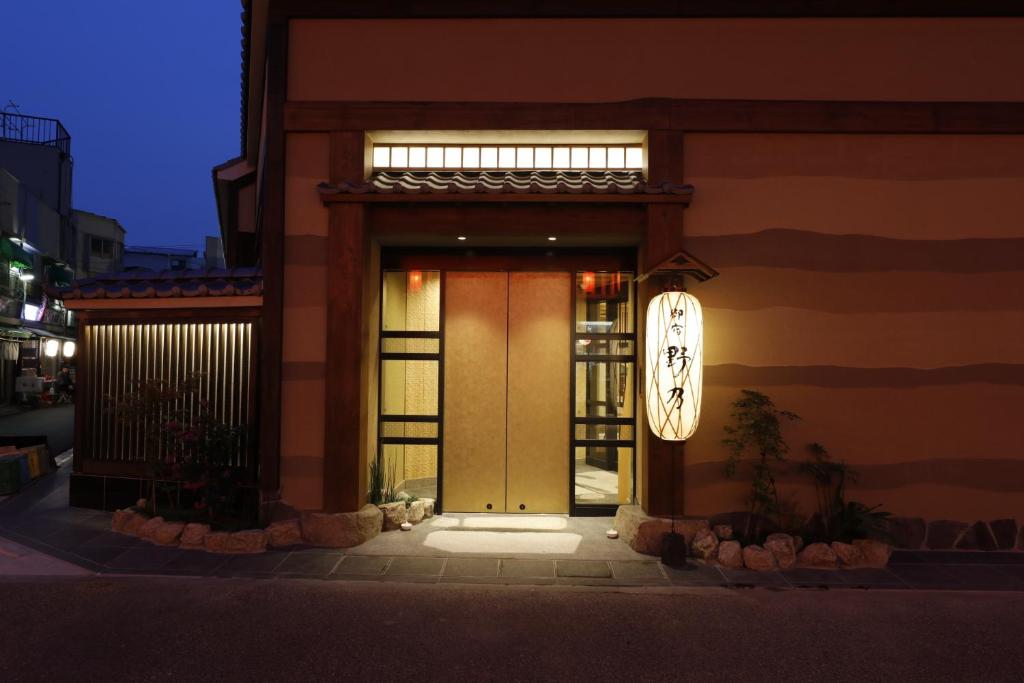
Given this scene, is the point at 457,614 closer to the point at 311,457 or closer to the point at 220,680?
the point at 220,680

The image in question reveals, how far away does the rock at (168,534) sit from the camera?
7566 millimetres

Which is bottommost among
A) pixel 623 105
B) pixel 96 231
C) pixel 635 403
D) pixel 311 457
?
pixel 311 457

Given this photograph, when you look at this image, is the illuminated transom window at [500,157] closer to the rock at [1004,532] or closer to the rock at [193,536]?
the rock at [193,536]

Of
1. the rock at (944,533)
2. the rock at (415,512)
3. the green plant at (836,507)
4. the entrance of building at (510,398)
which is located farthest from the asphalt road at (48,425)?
the rock at (944,533)

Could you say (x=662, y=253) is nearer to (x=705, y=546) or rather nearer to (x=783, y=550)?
(x=705, y=546)

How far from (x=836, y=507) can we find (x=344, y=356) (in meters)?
6.57

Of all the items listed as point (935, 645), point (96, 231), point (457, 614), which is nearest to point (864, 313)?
point (935, 645)

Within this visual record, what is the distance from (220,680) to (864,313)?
8154 millimetres

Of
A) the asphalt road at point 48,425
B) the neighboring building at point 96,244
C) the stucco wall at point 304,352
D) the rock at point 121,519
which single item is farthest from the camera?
the neighboring building at point 96,244

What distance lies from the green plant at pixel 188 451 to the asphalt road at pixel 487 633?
5.18ft

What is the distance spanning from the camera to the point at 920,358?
771 cm

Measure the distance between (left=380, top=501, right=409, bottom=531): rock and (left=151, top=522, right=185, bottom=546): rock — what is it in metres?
2.57

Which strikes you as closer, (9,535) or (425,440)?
(9,535)

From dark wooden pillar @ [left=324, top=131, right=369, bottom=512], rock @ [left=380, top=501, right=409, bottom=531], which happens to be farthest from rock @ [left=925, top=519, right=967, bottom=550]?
dark wooden pillar @ [left=324, top=131, right=369, bottom=512]
